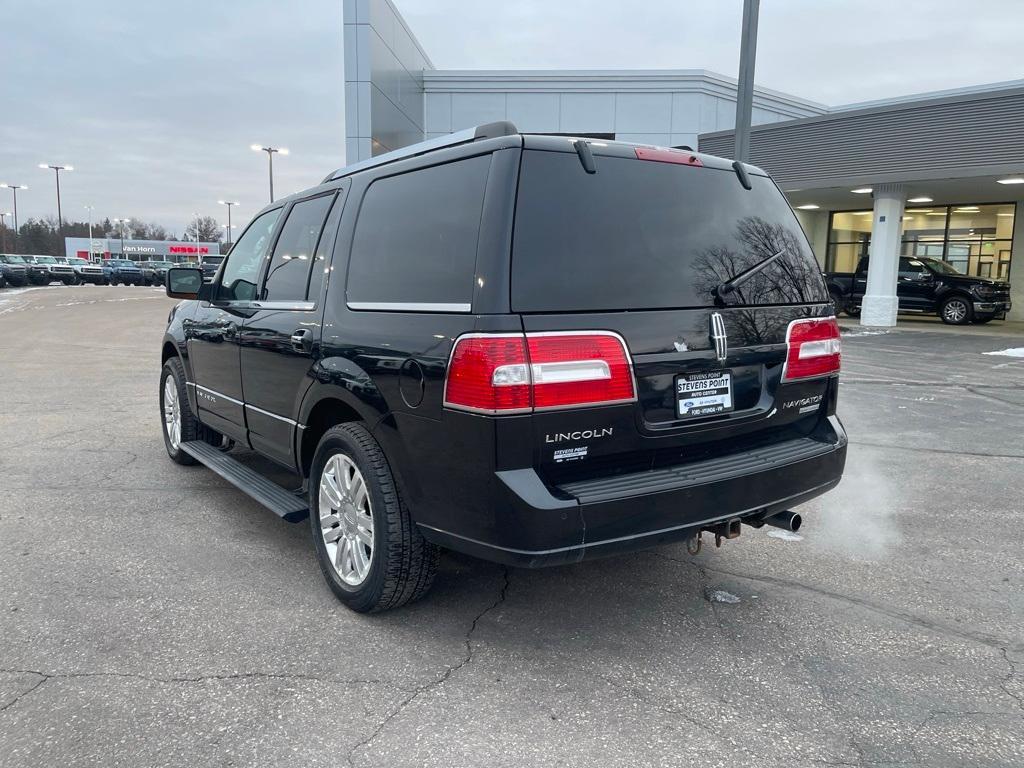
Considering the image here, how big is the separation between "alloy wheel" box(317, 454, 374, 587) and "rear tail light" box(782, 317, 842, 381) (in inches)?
76.5

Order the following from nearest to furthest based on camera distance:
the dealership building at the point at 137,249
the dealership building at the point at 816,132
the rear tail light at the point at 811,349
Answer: the rear tail light at the point at 811,349
the dealership building at the point at 816,132
the dealership building at the point at 137,249

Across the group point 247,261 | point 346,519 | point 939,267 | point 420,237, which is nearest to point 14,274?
point 939,267

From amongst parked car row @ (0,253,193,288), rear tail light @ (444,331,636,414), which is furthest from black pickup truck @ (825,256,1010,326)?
parked car row @ (0,253,193,288)

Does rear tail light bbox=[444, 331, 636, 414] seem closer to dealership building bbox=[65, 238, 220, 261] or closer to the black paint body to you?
the black paint body

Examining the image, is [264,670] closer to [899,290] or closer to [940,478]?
[940,478]

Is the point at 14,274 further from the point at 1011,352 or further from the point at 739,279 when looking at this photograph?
the point at 739,279

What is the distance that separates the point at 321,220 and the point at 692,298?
200cm

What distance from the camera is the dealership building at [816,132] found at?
18.8m

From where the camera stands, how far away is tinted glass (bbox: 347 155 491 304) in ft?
9.73

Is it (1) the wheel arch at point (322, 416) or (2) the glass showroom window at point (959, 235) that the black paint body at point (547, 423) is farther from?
(2) the glass showroom window at point (959, 235)

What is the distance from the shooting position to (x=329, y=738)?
2.58m

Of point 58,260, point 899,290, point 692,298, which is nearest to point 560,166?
point 692,298

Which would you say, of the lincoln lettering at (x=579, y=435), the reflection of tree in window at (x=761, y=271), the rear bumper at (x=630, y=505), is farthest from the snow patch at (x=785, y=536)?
the lincoln lettering at (x=579, y=435)

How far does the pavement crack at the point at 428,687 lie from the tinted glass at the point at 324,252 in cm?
170
